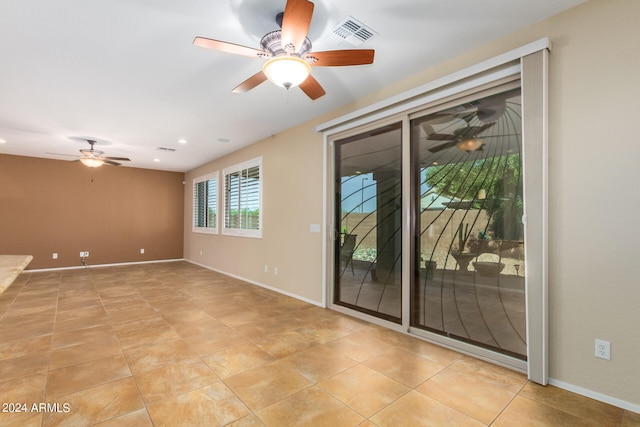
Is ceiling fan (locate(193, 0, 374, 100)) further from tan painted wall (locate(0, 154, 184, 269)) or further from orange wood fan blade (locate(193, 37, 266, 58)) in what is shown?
tan painted wall (locate(0, 154, 184, 269))

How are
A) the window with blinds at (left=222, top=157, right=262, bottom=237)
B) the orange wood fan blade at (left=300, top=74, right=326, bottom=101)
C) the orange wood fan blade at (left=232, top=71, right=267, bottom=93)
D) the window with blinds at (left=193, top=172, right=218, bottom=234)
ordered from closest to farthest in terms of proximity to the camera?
the orange wood fan blade at (left=232, top=71, right=267, bottom=93), the orange wood fan blade at (left=300, top=74, right=326, bottom=101), the window with blinds at (left=222, top=157, right=262, bottom=237), the window with blinds at (left=193, top=172, right=218, bottom=234)

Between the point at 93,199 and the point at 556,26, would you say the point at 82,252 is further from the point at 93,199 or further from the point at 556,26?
the point at 556,26

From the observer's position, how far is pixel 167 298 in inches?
184

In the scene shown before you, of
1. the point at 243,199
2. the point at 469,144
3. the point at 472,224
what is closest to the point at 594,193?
the point at 472,224

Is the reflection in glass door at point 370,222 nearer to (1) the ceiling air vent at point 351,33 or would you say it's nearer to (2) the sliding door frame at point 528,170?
(2) the sliding door frame at point 528,170

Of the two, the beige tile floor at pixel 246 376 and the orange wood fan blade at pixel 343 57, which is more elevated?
the orange wood fan blade at pixel 343 57

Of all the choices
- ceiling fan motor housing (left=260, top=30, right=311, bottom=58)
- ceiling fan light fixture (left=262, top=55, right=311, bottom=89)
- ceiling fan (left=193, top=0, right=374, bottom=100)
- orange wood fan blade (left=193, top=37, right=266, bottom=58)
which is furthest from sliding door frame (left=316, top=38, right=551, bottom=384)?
orange wood fan blade (left=193, top=37, right=266, bottom=58)

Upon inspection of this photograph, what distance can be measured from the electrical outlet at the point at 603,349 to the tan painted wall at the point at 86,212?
917 cm

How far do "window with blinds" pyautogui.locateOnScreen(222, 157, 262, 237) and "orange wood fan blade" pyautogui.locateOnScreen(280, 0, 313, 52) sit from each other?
3.82 metres

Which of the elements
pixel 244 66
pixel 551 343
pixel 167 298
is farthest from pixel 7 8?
pixel 551 343

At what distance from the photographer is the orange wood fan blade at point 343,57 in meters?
2.14

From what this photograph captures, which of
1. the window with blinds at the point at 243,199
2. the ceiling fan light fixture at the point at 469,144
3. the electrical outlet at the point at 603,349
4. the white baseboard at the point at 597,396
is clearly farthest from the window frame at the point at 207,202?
the electrical outlet at the point at 603,349

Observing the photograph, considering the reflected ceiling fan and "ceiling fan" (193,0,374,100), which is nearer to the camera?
"ceiling fan" (193,0,374,100)

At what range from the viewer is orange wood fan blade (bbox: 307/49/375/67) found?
2.14 m
